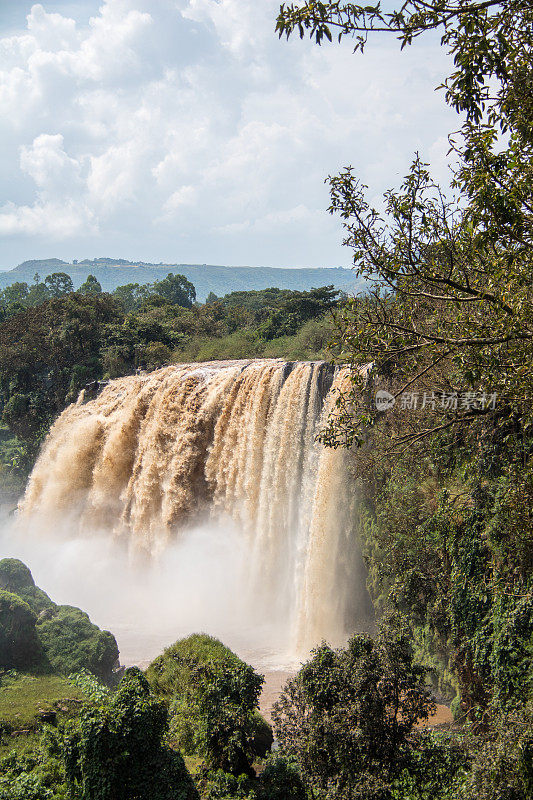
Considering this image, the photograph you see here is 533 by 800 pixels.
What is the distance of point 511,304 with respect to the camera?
195 inches

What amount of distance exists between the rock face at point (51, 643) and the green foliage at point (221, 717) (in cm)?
390

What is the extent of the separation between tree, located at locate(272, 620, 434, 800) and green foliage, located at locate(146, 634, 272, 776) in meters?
1.23

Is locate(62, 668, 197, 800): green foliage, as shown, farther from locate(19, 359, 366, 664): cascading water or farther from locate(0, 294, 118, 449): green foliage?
locate(0, 294, 118, 449): green foliage

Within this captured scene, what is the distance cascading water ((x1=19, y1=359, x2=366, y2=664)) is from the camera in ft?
45.6

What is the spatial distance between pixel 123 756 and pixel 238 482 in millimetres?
10209

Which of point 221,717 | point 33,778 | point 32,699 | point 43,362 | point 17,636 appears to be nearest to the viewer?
point 33,778

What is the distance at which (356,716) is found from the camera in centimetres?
638

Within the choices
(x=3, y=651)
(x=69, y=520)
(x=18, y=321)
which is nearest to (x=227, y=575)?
(x=3, y=651)

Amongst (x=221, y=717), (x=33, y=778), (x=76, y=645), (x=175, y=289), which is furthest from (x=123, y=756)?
(x=175, y=289)

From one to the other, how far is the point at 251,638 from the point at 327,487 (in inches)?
157

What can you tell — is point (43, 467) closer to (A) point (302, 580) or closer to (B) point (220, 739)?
(A) point (302, 580)

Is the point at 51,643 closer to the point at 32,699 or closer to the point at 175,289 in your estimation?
the point at 32,699

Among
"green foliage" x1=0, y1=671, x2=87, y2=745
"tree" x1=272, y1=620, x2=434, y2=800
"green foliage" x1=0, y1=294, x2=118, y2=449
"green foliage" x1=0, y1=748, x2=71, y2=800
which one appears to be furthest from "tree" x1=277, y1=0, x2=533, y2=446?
"green foliage" x1=0, y1=294, x2=118, y2=449

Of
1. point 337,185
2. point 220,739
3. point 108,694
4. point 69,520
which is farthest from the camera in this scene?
point 69,520
